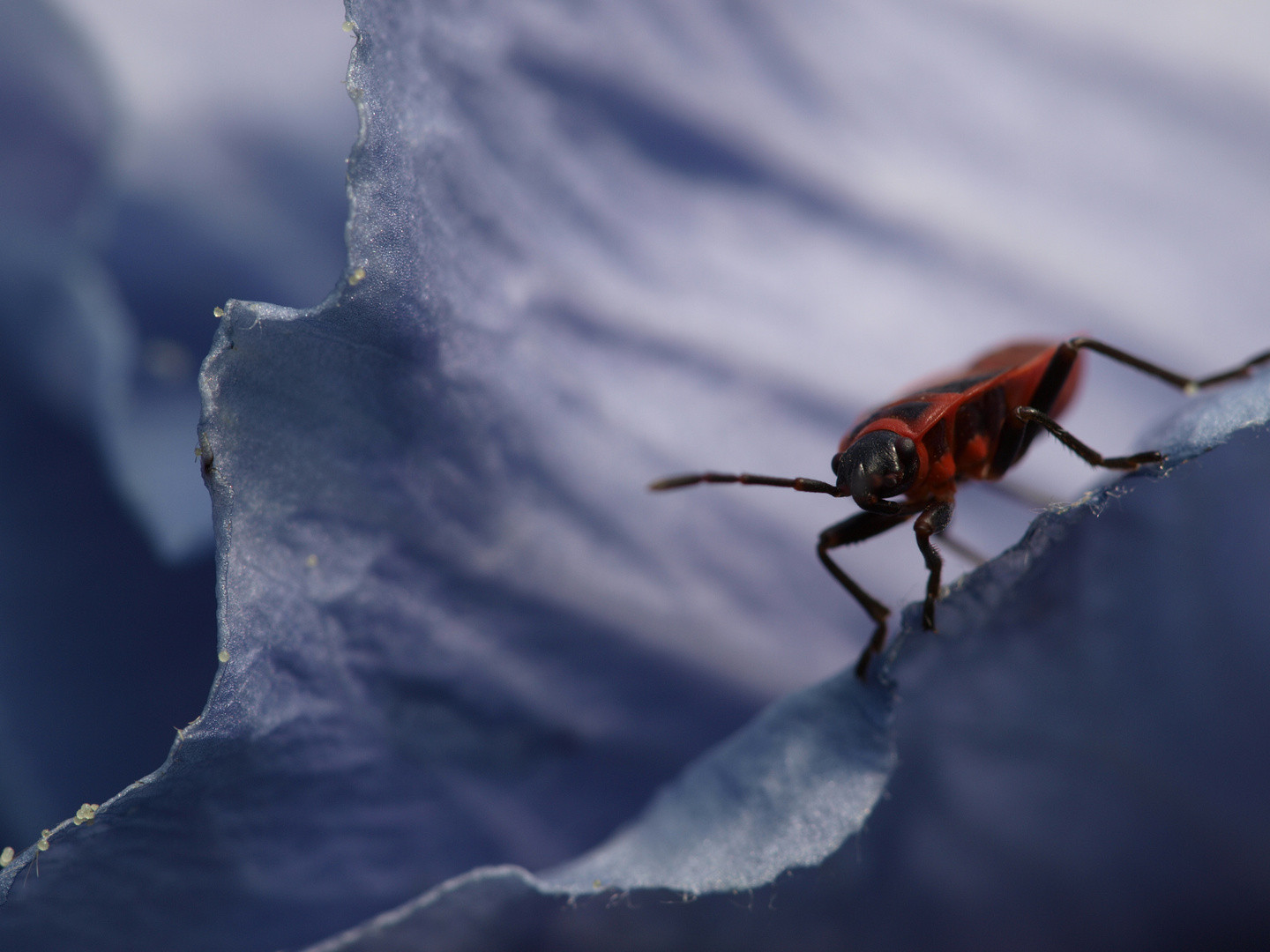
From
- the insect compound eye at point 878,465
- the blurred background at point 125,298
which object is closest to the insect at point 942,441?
the insect compound eye at point 878,465

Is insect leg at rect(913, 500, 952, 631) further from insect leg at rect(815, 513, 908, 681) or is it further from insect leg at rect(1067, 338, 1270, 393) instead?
insect leg at rect(1067, 338, 1270, 393)

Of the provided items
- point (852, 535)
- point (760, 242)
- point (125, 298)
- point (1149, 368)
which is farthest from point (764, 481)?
point (125, 298)

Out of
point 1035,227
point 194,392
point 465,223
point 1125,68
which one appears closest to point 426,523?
point 465,223

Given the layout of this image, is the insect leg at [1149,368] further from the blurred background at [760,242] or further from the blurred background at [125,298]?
the blurred background at [125,298]

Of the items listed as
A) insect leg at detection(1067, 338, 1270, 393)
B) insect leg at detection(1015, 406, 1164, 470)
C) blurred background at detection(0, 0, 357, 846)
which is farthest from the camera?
insect leg at detection(1067, 338, 1270, 393)

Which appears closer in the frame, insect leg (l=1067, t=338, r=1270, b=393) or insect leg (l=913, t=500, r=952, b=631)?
insect leg (l=913, t=500, r=952, b=631)

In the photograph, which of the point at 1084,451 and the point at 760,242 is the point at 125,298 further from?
the point at 1084,451

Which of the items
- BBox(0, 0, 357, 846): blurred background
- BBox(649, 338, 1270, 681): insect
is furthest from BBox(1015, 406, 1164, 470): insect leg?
BBox(0, 0, 357, 846): blurred background
